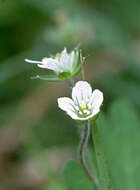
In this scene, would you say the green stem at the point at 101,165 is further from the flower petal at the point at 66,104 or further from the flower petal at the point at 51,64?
the flower petal at the point at 51,64

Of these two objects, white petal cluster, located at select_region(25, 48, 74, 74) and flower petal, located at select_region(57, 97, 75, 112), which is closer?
flower petal, located at select_region(57, 97, 75, 112)

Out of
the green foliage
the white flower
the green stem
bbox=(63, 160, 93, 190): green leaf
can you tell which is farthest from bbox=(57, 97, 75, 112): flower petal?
the green foliage

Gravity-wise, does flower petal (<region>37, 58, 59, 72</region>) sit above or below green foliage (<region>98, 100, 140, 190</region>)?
above

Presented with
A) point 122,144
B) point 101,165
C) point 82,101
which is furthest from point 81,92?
point 122,144

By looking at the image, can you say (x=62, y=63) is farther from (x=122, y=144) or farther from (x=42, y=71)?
(x=42, y=71)

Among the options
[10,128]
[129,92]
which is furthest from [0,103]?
[129,92]

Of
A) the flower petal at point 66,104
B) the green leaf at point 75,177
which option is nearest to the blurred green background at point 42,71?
the green leaf at point 75,177

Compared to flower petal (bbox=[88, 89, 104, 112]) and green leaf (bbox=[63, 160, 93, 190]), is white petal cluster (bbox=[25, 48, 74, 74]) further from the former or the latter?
green leaf (bbox=[63, 160, 93, 190])
